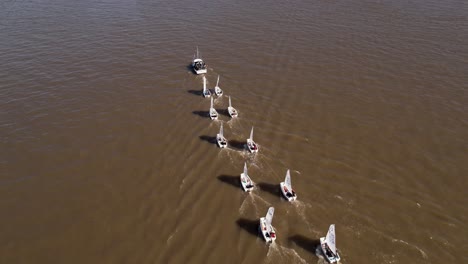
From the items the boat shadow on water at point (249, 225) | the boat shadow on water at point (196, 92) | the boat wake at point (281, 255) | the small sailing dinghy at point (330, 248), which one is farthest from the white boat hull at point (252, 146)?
the boat shadow on water at point (196, 92)

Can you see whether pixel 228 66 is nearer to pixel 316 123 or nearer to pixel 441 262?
pixel 316 123

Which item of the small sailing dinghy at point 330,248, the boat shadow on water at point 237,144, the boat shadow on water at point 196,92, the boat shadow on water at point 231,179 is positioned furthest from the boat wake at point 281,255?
the boat shadow on water at point 196,92

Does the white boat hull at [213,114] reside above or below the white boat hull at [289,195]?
above

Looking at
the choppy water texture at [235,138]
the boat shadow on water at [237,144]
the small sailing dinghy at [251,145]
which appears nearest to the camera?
the choppy water texture at [235,138]

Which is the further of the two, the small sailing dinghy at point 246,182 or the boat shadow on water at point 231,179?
the boat shadow on water at point 231,179

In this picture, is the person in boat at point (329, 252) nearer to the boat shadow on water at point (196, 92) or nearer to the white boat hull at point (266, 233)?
the white boat hull at point (266, 233)

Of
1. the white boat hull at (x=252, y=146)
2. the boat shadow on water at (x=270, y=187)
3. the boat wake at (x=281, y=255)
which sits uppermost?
the white boat hull at (x=252, y=146)

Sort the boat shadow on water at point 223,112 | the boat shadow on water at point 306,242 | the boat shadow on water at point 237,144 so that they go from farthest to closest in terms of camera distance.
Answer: the boat shadow on water at point 223,112
the boat shadow on water at point 237,144
the boat shadow on water at point 306,242
